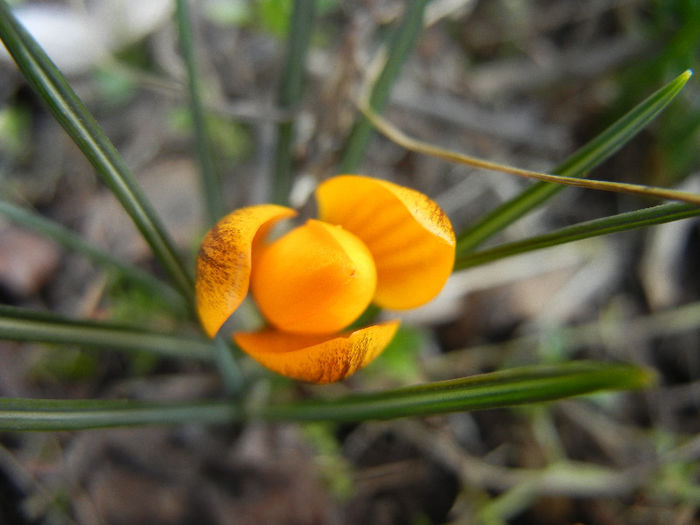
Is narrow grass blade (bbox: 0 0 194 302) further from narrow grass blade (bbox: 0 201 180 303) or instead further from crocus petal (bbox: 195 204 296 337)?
narrow grass blade (bbox: 0 201 180 303)

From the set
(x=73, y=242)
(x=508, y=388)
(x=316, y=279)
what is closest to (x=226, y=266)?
(x=316, y=279)

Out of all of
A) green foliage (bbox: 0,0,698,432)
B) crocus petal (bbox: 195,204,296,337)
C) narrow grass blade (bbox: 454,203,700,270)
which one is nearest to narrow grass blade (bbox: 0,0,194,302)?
green foliage (bbox: 0,0,698,432)

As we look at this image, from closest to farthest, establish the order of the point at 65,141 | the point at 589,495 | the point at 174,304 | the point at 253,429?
1. the point at 174,304
2. the point at 253,429
3. the point at 589,495
4. the point at 65,141

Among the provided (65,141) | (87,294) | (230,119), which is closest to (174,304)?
(87,294)

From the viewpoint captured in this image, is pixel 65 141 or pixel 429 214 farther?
pixel 65 141

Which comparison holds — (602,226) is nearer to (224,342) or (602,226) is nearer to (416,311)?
(224,342)

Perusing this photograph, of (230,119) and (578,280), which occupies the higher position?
(230,119)

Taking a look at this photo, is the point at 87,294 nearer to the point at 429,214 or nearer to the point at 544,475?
the point at 429,214
